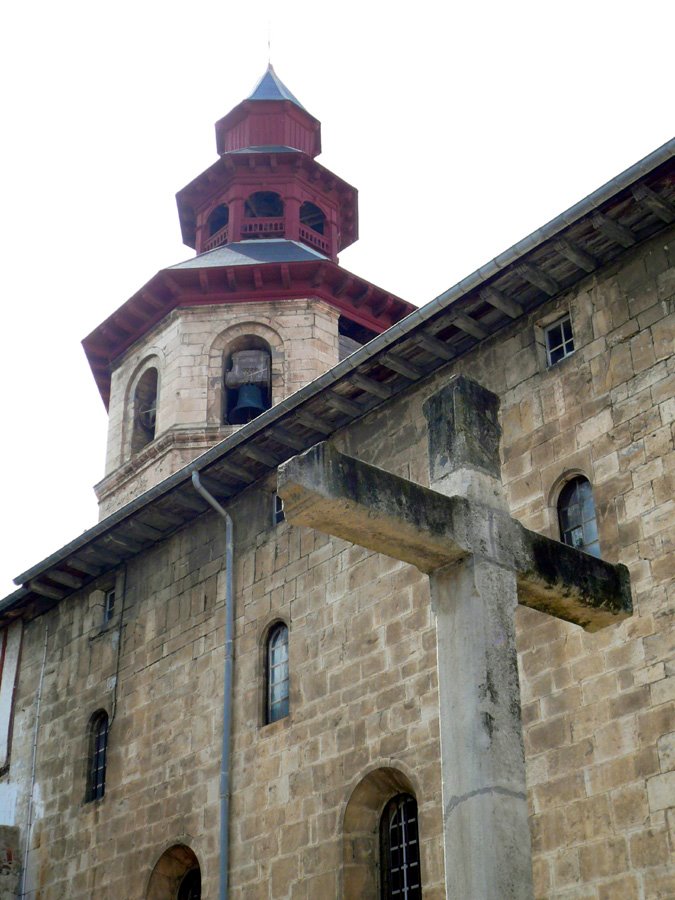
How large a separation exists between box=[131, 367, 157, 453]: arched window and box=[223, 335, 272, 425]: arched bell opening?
1726 millimetres

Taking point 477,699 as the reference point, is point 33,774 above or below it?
above

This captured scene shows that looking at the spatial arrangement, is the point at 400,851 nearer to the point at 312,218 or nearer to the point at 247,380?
the point at 247,380

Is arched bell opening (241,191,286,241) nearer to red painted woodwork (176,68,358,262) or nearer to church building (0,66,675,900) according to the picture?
red painted woodwork (176,68,358,262)

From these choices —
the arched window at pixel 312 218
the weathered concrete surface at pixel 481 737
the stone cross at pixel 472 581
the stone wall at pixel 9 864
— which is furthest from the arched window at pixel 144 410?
the weathered concrete surface at pixel 481 737

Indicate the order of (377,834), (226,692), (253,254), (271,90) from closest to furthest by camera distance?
(377,834) < (226,692) < (253,254) < (271,90)

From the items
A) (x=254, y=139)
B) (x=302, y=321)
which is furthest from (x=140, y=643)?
(x=254, y=139)

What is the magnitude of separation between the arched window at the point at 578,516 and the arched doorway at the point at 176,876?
5903mm

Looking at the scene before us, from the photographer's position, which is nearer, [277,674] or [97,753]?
[277,674]

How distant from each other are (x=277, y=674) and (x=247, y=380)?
890 cm

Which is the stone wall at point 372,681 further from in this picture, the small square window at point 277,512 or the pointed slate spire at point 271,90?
the pointed slate spire at point 271,90

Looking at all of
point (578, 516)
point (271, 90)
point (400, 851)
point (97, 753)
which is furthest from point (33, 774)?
point (271, 90)

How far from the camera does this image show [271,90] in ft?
95.5

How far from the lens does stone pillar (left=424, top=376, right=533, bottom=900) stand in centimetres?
607

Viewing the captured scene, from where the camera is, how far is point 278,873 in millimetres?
13109
